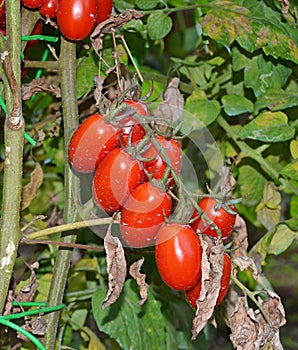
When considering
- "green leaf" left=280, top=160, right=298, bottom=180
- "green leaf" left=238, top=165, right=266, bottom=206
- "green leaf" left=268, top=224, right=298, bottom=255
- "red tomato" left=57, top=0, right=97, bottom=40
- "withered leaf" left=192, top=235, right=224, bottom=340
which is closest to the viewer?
"withered leaf" left=192, top=235, right=224, bottom=340

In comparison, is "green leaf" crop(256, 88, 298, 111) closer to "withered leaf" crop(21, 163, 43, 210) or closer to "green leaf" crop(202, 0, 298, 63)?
"green leaf" crop(202, 0, 298, 63)

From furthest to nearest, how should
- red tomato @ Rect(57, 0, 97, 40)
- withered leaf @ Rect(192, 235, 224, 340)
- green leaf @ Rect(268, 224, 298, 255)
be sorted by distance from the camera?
1. green leaf @ Rect(268, 224, 298, 255)
2. red tomato @ Rect(57, 0, 97, 40)
3. withered leaf @ Rect(192, 235, 224, 340)

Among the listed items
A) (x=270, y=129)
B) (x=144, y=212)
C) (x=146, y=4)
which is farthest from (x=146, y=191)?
(x=146, y=4)

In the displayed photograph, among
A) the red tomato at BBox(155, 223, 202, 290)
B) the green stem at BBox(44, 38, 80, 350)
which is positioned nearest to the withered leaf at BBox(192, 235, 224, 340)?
the red tomato at BBox(155, 223, 202, 290)

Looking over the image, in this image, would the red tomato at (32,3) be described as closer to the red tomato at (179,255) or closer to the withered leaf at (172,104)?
the withered leaf at (172,104)

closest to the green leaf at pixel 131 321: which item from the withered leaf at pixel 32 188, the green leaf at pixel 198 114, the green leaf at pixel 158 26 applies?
the withered leaf at pixel 32 188

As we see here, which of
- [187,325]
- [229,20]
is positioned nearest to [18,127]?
[229,20]

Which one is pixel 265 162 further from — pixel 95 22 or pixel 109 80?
pixel 95 22

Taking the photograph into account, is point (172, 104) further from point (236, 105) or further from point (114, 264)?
point (114, 264)
